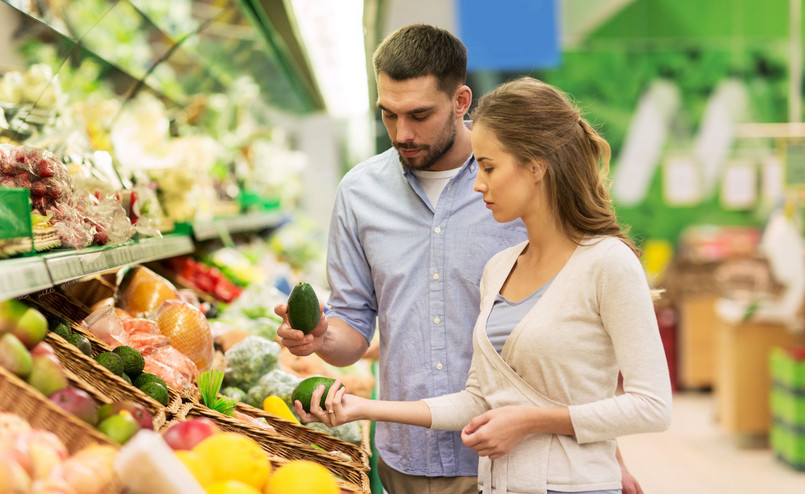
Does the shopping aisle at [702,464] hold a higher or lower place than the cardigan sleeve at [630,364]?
lower

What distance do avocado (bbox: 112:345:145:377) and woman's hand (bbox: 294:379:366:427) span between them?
37cm

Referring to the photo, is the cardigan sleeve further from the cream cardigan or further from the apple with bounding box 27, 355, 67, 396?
the apple with bounding box 27, 355, 67, 396

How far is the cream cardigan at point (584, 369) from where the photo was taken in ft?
5.16

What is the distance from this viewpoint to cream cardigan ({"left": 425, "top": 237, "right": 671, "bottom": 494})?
62.0 inches

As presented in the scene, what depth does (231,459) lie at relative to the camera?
1297mm

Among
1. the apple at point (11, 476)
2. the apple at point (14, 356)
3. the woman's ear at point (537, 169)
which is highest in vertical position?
the woman's ear at point (537, 169)

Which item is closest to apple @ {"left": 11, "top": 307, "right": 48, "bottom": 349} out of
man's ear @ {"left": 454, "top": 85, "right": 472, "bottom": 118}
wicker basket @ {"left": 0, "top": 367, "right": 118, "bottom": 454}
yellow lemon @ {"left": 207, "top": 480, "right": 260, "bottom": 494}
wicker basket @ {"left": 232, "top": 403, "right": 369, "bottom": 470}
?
wicker basket @ {"left": 0, "top": 367, "right": 118, "bottom": 454}

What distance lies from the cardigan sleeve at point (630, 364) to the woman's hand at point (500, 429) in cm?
10

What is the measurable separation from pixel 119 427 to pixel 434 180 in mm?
1177

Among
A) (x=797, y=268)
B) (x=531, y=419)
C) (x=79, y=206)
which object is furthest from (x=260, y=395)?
(x=797, y=268)

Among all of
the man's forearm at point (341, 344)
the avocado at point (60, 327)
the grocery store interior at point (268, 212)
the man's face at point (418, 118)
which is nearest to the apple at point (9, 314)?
the grocery store interior at point (268, 212)

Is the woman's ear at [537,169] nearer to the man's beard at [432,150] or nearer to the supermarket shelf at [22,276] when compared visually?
the man's beard at [432,150]

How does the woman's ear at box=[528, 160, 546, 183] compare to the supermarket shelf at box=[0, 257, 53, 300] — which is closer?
the supermarket shelf at box=[0, 257, 53, 300]

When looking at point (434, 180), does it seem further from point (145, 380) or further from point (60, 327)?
point (60, 327)
